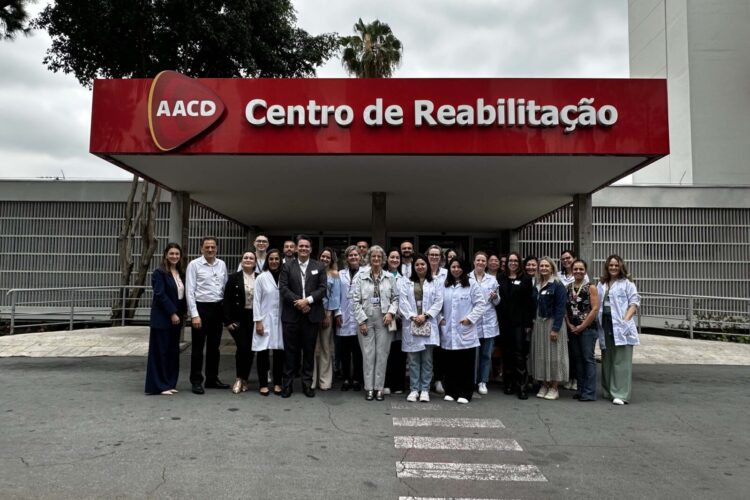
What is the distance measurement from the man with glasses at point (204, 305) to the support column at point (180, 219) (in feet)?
12.5

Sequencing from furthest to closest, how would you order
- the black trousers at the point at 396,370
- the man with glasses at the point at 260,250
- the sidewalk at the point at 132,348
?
1. the sidewalk at the point at 132,348
2. the man with glasses at the point at 260,250
3. the black trousers at the point at 396,370

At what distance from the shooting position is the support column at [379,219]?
9875 millimetres

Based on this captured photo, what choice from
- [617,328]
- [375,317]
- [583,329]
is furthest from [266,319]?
[617,328]

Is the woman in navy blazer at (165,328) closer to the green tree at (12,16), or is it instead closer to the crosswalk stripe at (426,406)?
the crosswalk stripe at (426,406)

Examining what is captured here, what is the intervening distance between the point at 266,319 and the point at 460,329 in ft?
7.52

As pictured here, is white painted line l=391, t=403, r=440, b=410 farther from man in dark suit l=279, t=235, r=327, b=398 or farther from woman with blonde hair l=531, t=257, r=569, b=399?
woman with blonde hair l=531, t=257, r=569, b=399

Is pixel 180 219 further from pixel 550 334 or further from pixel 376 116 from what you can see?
pixel 550 334

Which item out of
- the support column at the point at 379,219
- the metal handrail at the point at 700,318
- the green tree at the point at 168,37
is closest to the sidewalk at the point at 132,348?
the metal handrail at the point at 700,318

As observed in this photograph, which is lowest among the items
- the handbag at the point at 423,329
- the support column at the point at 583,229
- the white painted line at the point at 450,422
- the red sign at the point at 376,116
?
the white painted line at the point at 450,422

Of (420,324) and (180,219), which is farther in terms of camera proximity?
(180,219)

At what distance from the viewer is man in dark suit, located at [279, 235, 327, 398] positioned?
238 inches

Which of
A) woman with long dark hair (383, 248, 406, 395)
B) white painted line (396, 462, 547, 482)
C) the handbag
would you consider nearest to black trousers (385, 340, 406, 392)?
woman with long dark hair (383, 248, 406, 395)

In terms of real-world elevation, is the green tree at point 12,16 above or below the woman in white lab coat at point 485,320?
above

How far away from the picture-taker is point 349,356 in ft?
21.6
